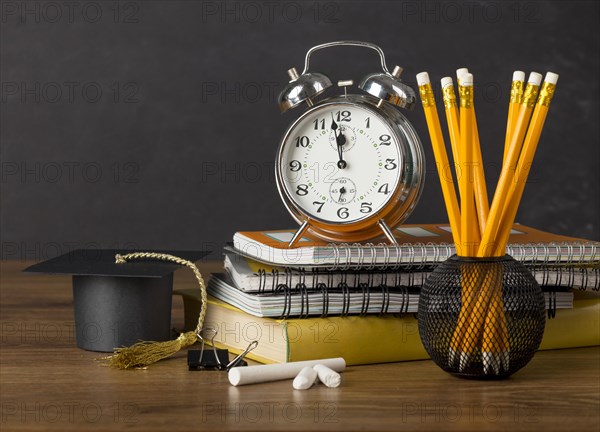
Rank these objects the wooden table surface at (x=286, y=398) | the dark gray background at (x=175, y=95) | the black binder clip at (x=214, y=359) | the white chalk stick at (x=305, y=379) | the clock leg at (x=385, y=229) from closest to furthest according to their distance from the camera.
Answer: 1. the wooden table surface at (x=286, y=398)
2. the white chalk stick at (x=305, y=379)
3. the black binder clip at (x=214, y=359)
4. the clock leg at (x=385, y=229)
5. the dark gray background at (x=175, y=95)

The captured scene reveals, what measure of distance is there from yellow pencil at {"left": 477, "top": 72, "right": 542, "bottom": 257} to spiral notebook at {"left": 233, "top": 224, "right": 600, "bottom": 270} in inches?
5.2

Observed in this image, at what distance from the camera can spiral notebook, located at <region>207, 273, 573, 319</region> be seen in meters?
1.20

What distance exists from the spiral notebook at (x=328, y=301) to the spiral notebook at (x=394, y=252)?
3 cm

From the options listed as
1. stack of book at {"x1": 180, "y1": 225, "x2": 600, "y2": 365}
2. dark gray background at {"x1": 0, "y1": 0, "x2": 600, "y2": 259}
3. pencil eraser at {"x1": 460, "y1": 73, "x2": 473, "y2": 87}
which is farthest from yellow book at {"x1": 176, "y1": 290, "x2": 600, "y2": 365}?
dark gray background at {"x1": 0, "y1": 0, "x2": 600, "y2": 259}

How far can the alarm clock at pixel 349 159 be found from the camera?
4.28ft

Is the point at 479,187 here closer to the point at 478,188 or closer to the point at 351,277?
the point at 478,188

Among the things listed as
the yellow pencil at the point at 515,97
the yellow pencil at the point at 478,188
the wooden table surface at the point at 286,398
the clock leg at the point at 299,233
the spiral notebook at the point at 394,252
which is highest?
the yellow pencil at the point at 515,97

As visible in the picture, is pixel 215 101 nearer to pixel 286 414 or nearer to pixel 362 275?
pixel 362 275

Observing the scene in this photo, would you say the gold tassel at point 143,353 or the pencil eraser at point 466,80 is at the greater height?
the pencil eraser at point 466,80

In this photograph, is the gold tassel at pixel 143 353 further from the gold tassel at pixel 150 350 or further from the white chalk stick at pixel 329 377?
the white chalk stick at pixel 329 377

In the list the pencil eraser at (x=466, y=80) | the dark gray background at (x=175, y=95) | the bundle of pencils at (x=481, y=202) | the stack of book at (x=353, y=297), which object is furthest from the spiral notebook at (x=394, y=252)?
the dark gray background at (x=175, y=95)

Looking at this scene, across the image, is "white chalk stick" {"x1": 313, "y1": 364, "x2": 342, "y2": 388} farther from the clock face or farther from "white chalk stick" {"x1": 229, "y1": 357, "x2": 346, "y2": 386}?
the clock face

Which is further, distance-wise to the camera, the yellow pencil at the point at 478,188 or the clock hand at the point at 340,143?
the clock hand at the point at 340,143

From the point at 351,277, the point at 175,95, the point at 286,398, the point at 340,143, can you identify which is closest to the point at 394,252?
the point at 351,277
